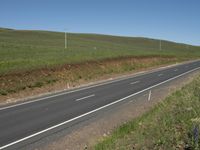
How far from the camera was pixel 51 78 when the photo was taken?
27.1m

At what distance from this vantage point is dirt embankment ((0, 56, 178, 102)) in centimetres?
2228

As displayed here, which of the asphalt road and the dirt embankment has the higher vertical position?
the dirt embankment

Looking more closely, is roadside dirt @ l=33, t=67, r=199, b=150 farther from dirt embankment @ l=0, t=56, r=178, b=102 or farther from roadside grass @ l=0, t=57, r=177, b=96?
roadside grass @ l=0, t=57, r=177, b=96

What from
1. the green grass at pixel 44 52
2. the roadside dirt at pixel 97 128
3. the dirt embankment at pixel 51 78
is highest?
the green grass at pixel 44 52

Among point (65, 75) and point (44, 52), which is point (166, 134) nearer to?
point (65, 75)

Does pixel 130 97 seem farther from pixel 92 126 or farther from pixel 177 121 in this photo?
pixel 177 121

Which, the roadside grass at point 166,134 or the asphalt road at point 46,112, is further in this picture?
the asphalt road at point 46,112

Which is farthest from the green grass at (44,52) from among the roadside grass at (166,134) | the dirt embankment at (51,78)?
the roadside grass at (166,134)

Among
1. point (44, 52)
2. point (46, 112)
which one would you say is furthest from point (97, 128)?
point (44, 52)

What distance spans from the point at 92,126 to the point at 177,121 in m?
3.79

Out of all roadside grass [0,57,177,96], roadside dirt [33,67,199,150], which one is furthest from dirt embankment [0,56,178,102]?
roadside dirt [33,67,199,150]

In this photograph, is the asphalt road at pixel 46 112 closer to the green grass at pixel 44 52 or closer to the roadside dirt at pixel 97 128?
the roadside dirt at pixel 97 128

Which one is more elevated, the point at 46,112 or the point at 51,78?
the point at 51,78

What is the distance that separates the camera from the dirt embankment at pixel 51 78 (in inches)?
877
